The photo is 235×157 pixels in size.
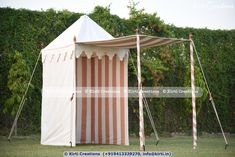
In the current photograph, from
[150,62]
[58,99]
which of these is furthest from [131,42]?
[150,62]

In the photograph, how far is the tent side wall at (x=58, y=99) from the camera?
314 inches

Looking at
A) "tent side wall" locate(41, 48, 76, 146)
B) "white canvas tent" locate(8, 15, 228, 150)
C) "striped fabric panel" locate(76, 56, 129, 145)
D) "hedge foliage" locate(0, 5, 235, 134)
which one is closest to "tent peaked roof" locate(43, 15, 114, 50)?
"white canvas tent" locate(8, 15, 228, 150)

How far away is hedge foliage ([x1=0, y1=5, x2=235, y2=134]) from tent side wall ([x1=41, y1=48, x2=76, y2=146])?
41.5 inches

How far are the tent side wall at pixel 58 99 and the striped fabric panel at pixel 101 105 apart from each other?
2.92 ft

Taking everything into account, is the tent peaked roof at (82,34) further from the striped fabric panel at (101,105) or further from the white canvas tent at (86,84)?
the striped fabric panel at (101,105)

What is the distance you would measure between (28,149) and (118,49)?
2.48 meters

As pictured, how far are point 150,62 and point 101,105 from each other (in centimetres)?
223

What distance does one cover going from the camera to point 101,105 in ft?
30.5

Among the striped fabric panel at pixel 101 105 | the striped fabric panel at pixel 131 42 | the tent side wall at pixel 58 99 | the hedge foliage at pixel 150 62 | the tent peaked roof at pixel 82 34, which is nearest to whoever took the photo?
the striped fabric panel at pixel 131 42

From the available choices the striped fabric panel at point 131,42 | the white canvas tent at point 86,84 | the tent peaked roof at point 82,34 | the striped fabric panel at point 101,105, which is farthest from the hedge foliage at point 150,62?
the striped fabric panel at point 131,42

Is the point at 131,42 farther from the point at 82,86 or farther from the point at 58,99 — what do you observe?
the point at 82,86

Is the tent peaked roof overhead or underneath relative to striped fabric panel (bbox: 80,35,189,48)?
overhead

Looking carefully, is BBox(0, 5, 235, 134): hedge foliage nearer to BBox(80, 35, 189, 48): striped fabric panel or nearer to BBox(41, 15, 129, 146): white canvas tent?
BBox(41, 15, 129, 146): white canvas tent

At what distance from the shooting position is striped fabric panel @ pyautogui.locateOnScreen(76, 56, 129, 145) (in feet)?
A: 29.0
